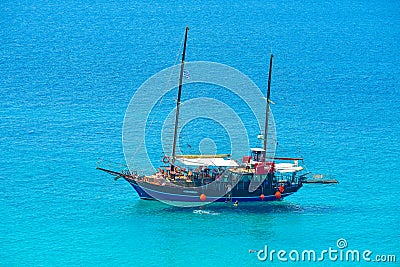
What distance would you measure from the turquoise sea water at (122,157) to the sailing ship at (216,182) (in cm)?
174

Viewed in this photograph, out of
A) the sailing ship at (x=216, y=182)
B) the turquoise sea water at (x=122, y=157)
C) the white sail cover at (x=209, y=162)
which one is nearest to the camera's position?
the turquoise sea water at (x=122, y=157)

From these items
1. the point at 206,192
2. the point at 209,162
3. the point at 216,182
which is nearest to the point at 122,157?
the point at 209,162

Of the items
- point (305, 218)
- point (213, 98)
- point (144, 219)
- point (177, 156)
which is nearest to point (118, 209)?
point (144, 219)

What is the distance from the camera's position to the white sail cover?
117m

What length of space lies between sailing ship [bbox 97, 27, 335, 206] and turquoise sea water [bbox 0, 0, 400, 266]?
1742mm

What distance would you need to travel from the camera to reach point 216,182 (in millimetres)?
116938

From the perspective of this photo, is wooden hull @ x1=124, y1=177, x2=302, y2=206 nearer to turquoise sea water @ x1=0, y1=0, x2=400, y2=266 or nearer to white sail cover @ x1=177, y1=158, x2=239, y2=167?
turquoise sea water @ x1=0, y1=0, x2=400, y2=266

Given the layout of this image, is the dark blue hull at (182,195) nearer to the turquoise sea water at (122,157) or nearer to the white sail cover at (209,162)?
the turquoise sea water at (122,157)

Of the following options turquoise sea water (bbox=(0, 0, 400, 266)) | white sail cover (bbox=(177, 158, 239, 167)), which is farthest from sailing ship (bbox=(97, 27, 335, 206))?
turquoise sea water (bbox=(0, 0, 400, 266))

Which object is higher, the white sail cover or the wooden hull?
the white sail cover

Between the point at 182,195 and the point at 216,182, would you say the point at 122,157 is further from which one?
the point at 216,182

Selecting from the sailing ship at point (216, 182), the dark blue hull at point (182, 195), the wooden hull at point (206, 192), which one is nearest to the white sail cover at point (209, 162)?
the sailing ship at point (216, 182)

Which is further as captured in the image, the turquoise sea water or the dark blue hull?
the dark blue hull

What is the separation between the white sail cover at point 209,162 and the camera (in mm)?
117375
